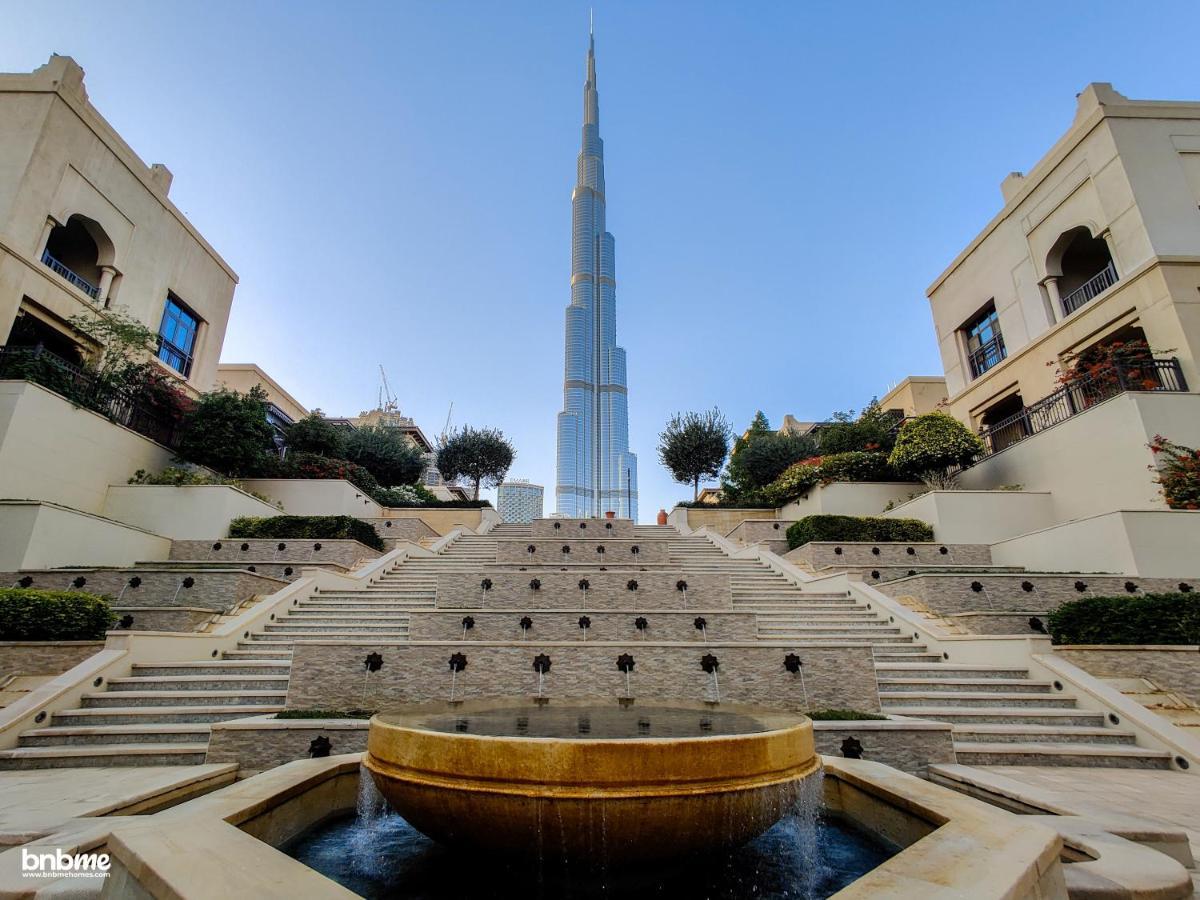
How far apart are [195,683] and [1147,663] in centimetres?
1236

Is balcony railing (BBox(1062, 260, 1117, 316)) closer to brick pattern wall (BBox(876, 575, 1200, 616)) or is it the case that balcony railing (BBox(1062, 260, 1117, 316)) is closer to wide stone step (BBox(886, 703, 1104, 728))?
brick pattern wall (BBox(876, 575, 1200, 616))

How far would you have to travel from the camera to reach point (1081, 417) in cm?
1327

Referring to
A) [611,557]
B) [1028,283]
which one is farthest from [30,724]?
[1028,283]

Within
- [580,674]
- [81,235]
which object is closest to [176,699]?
[580,674]

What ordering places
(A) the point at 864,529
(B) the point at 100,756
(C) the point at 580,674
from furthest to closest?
(A) the point at 864,529 → (C) the point at 580,674 → (B) the point at 100,756

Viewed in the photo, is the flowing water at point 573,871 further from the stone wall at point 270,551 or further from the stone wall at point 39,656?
the stone wall at point 270,551

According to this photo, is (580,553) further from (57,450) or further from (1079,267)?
(1079,267)

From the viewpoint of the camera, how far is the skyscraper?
121438 millimetres

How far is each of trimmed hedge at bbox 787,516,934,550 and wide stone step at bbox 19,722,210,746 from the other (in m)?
12.8

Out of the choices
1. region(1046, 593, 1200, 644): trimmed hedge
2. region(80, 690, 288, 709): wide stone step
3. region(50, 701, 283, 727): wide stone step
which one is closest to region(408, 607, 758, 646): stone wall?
region(80, 690, 288, 709): wide stone step

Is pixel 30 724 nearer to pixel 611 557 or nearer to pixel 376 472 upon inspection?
pixel 611 557

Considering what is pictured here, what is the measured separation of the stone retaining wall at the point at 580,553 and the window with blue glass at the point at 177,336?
53.6ft

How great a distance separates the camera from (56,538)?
10398 millimetres

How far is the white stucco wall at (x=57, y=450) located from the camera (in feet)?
37.5
